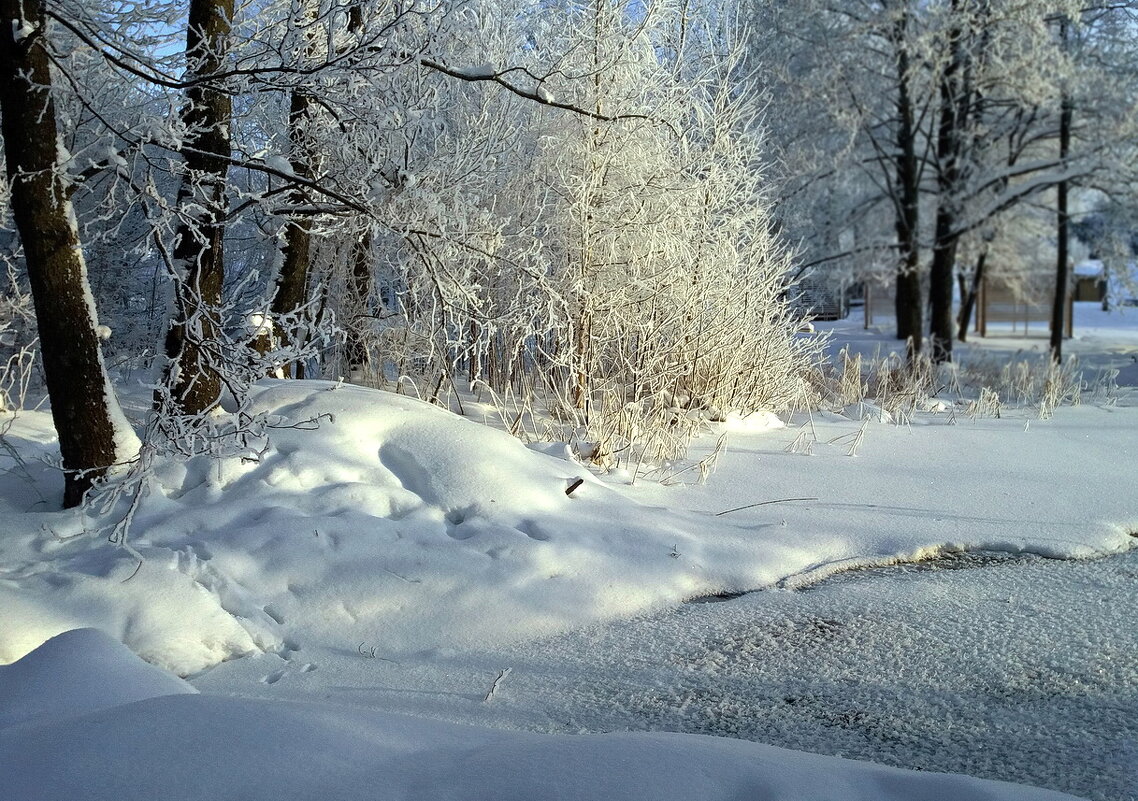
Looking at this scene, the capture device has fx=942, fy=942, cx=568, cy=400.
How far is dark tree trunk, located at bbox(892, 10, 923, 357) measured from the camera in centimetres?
1334

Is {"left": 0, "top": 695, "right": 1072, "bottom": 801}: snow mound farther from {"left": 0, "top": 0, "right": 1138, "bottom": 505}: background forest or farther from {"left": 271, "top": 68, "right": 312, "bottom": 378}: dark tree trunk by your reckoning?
{"left": 271, "top": 68, "right": 312, "bottom": 378}: dark tree trunk

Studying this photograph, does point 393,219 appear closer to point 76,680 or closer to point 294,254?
point 294,254

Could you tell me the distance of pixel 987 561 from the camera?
13.6 ft

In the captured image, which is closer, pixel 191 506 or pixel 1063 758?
pixel 1063 758

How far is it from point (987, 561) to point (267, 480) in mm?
3196

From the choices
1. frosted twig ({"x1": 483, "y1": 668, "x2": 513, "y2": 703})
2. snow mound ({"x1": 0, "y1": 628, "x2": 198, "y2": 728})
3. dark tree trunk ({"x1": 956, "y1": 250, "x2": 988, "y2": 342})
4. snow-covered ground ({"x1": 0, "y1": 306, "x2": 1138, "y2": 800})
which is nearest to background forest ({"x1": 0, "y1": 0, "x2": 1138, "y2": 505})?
snow-covered ground ({"x1": 0, "y1": 306, "x2": 1138, "y2": 800})

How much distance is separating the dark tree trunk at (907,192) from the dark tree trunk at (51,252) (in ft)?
37.8

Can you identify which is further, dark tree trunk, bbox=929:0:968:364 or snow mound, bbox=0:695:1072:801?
dark tree trunk, bbox=929:0:968:364

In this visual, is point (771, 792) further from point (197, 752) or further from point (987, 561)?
point (987, 561)

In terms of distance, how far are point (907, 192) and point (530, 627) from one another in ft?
43.1

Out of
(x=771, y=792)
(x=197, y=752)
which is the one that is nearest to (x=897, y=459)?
(x=771, y=792)

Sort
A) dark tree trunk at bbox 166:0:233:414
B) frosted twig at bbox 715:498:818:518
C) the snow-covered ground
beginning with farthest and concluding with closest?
1. frosted twig at bbox 715:498:818:518
2. dark tree trunk at bbox 166:0:233:414
3. the snow-covered ground

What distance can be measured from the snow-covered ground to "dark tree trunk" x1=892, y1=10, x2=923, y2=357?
9.36 meters

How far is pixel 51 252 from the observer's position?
152 inches
